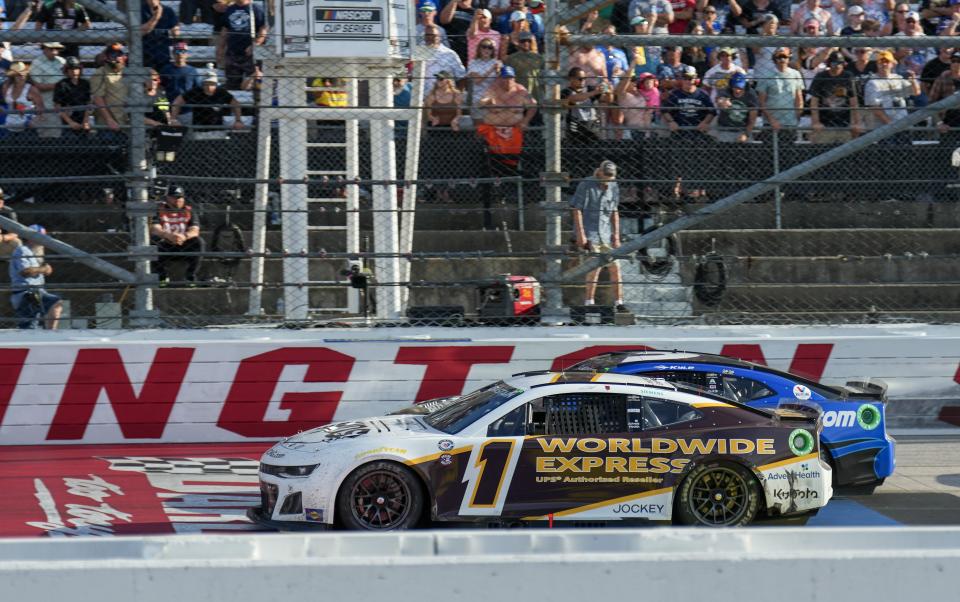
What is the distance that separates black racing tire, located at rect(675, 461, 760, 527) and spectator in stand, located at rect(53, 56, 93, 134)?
24.6 feet

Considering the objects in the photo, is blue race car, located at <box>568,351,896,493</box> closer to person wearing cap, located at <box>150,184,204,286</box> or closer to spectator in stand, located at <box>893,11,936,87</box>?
person wearing cap, located at <box>150,184,204,286</box>

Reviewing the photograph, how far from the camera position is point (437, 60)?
48.0ft

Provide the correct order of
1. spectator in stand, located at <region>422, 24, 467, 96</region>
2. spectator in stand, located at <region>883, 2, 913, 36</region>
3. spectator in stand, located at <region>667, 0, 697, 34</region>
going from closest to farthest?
spectator in stand, located at <region>422, 24, 467, 96</region>, spectator in stand, located at <region>883, 2, 913, 36</region>, spectator in stand, located at <region>667, 0, 697, 34</region>

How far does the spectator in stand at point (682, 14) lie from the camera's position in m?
15.6

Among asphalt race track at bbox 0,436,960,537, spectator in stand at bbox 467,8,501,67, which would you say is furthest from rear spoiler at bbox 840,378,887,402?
spectator in stand at bbox 467,8,501,67

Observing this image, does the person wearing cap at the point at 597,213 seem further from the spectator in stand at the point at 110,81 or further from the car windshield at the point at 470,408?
the spectator in stand at the point at 110,81

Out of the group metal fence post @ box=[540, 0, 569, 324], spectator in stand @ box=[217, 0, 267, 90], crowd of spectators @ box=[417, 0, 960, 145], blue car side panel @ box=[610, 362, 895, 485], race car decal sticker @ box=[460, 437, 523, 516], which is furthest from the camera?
spectator in stand @ box=[217, 0, 267, 90]

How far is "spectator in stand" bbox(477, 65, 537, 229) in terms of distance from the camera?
42.4ft

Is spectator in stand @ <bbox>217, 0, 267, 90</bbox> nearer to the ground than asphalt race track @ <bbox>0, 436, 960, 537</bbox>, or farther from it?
farther from it

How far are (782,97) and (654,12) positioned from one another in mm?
2170

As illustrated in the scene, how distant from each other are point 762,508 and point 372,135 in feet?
21.6

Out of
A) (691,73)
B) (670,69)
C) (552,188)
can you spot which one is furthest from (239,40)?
(691,73)

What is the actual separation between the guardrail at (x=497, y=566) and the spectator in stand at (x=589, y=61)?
26.0 feet

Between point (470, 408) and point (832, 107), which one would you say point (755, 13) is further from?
point (470, 408)
